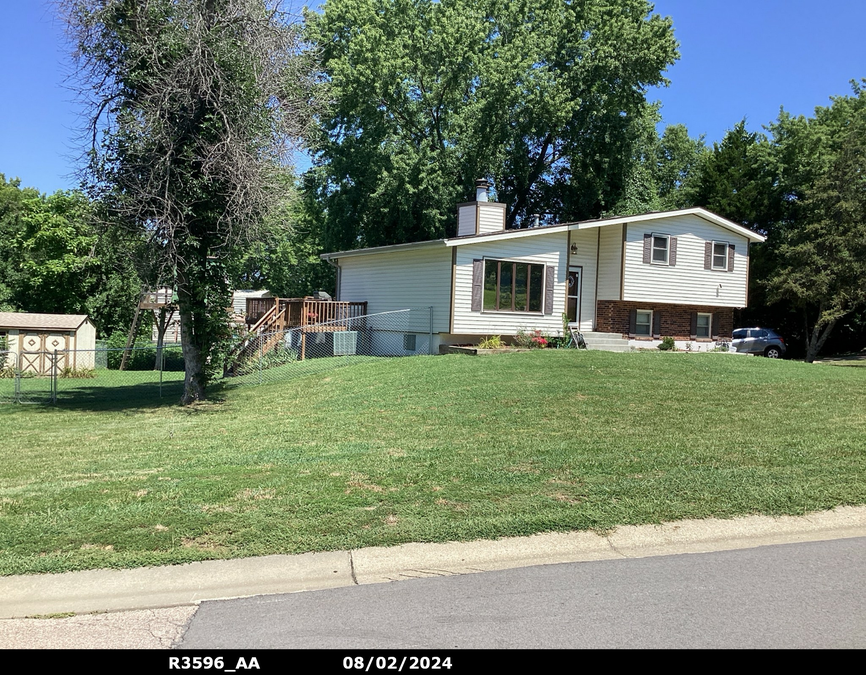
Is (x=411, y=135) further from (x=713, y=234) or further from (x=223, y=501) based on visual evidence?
(x=223, y=501)

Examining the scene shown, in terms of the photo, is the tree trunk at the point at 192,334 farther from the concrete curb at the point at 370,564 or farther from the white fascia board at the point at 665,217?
the white fascia board at the point at 665,217

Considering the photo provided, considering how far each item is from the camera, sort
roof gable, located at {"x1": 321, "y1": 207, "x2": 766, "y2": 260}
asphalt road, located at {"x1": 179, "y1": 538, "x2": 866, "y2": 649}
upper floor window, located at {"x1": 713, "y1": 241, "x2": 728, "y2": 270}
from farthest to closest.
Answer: upper floor window, located at {"x1": 713, "y1": 241, "x2": 728, "y2": 270}
roof gable, located at {"x1": 321, "y1": 207, "x2": 766, "y2": 260}
asphalt road, located at {"x1": 179, "y1": 538, "x2": 866, "y2": 649}

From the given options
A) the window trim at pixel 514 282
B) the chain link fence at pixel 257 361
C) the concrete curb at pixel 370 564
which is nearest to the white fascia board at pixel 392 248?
the window trim at pixel 514 282

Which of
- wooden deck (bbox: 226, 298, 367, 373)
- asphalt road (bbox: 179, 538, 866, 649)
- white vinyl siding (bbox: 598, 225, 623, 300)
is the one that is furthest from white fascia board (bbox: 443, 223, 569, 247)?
asphalt road (bbox: 179, 538, 866, 649)

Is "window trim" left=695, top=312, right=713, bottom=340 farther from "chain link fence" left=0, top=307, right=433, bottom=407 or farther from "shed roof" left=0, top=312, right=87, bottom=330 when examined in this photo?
"shed roof" left=0, top=312, right=87, bottom=330

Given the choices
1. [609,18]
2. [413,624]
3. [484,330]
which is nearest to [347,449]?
[413,624]

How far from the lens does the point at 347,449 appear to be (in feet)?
30.7

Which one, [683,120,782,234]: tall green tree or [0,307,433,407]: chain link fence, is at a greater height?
[683,120,782,234]: tall green tree

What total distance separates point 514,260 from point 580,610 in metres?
18.1

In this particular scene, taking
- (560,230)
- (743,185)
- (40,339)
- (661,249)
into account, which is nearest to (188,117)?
(560,230)

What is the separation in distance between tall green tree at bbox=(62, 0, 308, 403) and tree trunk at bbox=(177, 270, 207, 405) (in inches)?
8.8

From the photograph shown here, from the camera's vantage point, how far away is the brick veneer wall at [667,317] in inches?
963

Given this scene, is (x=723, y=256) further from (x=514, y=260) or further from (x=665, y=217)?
(x=514, y=260)

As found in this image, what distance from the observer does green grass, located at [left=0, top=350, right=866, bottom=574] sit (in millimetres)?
6250
